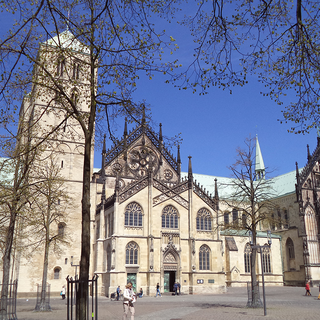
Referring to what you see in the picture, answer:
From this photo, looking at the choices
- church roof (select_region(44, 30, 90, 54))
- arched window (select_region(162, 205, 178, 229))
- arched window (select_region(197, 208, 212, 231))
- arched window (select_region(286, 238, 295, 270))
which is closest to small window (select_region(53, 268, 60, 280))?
arched window (select_region(162, 205, 178, 229))

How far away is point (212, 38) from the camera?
30.1ft

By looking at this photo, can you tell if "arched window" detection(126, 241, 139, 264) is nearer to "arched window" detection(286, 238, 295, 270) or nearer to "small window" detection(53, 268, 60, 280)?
A: "small window" detection(53, 268, 60, 280)

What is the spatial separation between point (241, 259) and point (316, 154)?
23.0m

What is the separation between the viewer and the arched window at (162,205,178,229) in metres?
43.2

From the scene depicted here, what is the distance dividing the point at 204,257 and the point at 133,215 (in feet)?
33.5

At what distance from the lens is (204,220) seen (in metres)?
45.2

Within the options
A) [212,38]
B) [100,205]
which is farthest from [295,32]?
[100,205]

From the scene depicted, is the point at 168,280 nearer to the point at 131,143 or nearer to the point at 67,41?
the point at 131,143

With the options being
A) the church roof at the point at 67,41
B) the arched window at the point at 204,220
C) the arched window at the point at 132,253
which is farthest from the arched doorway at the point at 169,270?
the church roof at the point at 67,41

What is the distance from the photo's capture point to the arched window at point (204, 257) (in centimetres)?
4341

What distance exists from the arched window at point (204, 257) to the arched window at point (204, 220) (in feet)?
7.75

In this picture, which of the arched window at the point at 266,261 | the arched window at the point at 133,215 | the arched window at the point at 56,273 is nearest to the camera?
the arched window at the point at 133,215

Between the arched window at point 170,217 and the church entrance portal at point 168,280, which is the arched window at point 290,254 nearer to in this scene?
the church entrance portal at point 168,280

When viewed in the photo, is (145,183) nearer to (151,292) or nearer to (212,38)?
(151,292)
